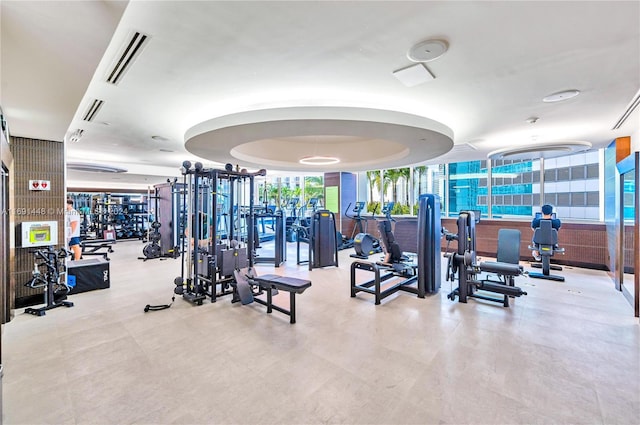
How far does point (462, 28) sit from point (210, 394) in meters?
3.57

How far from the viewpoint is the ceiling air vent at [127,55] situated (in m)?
2.39

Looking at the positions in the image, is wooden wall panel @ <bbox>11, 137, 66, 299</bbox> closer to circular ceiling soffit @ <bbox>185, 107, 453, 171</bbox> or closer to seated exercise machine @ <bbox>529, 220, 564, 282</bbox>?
circular ceiling soffit @ <bbox>185, 107, 453, 171</bbox>

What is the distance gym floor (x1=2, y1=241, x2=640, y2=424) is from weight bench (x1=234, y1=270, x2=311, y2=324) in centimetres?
13

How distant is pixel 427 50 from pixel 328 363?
305 cm

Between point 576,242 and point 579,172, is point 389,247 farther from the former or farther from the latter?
point 579,172

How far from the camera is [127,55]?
105 inches

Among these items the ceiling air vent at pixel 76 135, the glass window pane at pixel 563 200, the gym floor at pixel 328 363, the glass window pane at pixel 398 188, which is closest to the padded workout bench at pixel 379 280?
the gym floor at pixel 328 363

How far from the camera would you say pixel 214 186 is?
15.6 feet

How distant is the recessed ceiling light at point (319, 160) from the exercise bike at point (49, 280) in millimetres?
5205

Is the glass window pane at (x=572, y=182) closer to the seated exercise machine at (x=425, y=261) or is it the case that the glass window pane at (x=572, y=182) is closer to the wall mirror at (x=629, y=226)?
the wall mirror at (x=629, y=226)

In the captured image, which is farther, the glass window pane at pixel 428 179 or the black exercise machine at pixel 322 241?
the glass window pane at pixel 428 179

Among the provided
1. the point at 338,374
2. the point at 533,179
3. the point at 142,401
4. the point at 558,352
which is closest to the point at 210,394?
the point at 142,401

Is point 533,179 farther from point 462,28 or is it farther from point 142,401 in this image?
point 142,401

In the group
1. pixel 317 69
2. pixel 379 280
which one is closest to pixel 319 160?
pixel 379 280
